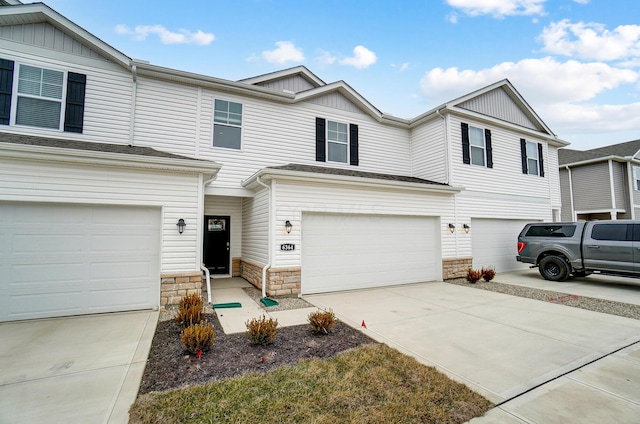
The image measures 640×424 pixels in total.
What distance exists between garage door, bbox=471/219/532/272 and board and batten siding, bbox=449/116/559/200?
1.28 meters

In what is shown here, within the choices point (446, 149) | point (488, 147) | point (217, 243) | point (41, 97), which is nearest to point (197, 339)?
Answer: point (217, 243)

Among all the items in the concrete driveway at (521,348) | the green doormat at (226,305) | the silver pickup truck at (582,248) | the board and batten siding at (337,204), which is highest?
the board and batten siding at (337,204)

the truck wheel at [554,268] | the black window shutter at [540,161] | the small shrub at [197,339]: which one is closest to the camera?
the small shrub at [197,339]

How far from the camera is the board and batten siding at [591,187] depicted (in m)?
16.5

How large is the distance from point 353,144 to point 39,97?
346 inches

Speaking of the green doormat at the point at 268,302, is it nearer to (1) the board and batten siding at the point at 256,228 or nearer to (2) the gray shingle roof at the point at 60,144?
(1) the board and batten siding at the point at 256,228

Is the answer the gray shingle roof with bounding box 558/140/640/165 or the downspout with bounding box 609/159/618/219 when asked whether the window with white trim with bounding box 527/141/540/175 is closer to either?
the downspout with bounding box 609/159/618/219

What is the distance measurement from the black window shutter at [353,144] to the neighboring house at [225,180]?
0.05m

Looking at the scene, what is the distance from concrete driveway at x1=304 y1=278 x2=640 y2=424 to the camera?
109 inches

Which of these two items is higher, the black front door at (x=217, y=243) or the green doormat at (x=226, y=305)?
the black front door at (x=217, y=243)

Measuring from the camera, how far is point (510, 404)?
9.09 feet

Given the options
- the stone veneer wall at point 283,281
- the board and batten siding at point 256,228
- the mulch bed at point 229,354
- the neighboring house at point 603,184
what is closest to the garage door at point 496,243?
the stone veneer wall at point 283,281

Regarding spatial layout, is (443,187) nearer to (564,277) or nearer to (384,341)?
(564,277)

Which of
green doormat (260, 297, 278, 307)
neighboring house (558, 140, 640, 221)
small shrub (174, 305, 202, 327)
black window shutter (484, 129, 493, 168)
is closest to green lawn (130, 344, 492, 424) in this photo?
small shrub (174, 305, 202, 327)
